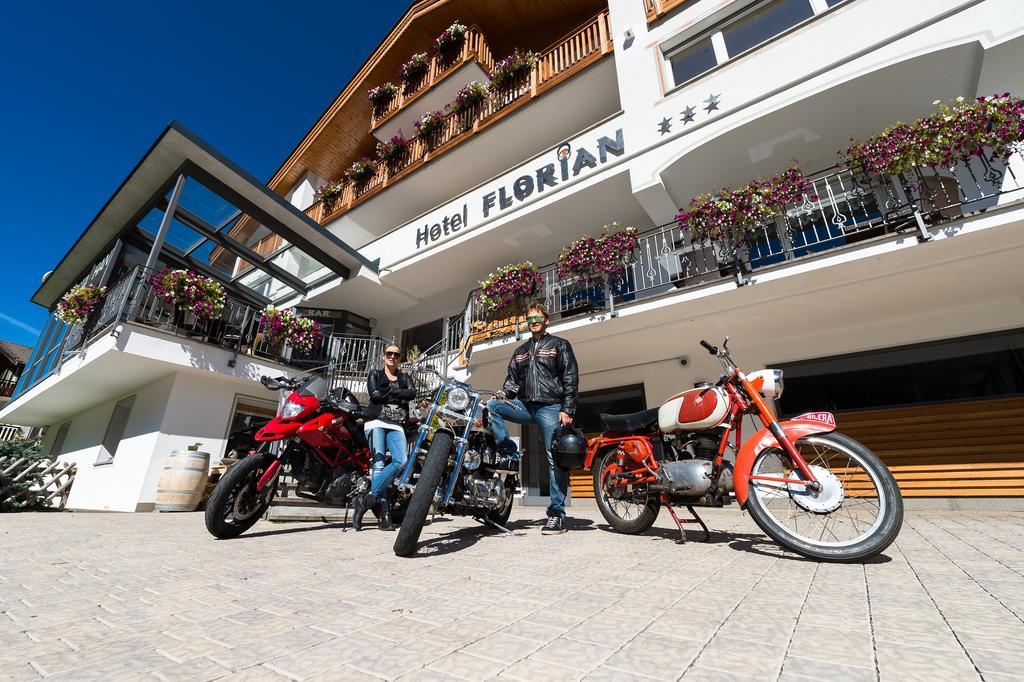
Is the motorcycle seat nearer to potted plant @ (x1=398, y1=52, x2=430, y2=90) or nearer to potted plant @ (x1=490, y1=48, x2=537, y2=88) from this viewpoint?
potted plant @ (x1=490, y1=48, x2=537, y2=88)

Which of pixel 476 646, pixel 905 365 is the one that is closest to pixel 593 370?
pixel 905 365

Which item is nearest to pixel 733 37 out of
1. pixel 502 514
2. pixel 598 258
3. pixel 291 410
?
pixel 598 258

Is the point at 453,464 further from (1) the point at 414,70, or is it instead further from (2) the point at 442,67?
(1) the point at 414,70

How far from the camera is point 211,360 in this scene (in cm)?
826

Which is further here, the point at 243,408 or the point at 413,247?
the point at 413,247

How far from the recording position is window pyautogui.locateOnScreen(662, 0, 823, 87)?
24.5 feet

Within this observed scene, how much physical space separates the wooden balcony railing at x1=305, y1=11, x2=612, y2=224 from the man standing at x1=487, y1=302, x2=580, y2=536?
8.24 m

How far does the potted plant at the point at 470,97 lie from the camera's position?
1162 centimetres

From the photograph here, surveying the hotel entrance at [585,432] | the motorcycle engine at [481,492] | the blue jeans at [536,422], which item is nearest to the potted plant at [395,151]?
the hotel entrance at [585,432]

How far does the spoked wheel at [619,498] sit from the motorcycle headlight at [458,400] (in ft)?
4.92

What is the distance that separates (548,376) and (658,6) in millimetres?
9405

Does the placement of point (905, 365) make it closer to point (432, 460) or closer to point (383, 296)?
point (432, 460)

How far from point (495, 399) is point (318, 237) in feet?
30.5

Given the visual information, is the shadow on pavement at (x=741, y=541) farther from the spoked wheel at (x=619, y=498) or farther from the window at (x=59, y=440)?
the window at (x=59, y=440)
